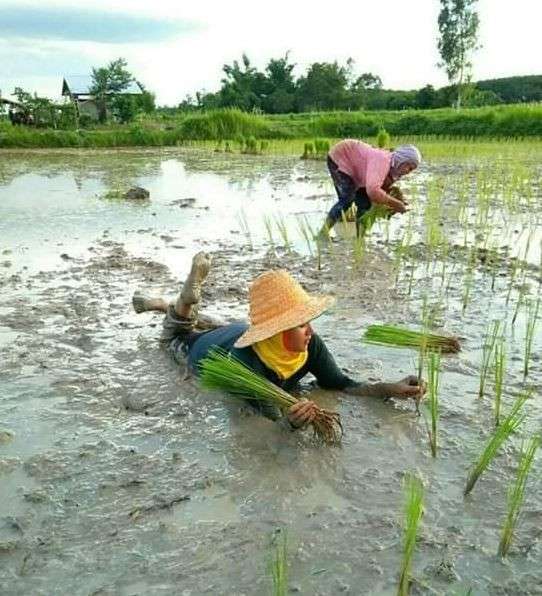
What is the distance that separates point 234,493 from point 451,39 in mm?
33887

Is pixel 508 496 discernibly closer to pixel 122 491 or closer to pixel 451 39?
pixel 122 491

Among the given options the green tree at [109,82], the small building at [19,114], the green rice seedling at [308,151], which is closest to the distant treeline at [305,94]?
the green tree at [109,82]

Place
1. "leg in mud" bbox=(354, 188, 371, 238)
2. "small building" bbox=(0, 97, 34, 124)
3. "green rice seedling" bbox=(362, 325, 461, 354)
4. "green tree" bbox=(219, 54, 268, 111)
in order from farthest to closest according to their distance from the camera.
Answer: "green tree" bbox=(219, 54, 268, 111), "small building" bbox=(0, 97, 34, 124), "leg in mud" bbox=(354, 188, 371, 238), "green rice seedling" bbox=(362, 325, 461, 354)

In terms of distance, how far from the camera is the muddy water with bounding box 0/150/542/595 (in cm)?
169

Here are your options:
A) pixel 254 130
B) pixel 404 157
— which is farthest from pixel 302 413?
pixel 254 130

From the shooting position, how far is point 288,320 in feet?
7.32

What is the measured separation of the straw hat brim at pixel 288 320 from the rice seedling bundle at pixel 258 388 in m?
0.09

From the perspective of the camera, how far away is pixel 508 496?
6.36 feet

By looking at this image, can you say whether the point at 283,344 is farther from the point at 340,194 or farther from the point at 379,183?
the point at 340,194

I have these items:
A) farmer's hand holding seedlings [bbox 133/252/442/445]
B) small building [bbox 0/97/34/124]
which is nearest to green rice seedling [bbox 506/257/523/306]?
farmer's hand holding seedlings [bbox 133/252/442/445]

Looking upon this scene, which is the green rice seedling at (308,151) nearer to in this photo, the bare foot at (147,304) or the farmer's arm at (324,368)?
the bare foot at (147,304)

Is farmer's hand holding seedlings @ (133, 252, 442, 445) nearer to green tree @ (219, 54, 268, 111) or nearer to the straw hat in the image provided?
the straw hat

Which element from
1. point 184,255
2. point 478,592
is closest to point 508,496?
point 478,592

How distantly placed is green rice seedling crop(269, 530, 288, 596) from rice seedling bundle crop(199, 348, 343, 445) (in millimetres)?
497
